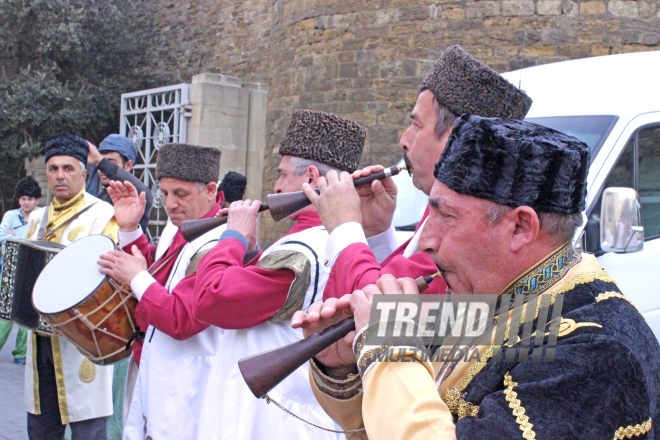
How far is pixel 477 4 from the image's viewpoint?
845 centimetres

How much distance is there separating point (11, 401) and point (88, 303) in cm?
318

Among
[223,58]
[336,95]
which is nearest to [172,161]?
[336,95]

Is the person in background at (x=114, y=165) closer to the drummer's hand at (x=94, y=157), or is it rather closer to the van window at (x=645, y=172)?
the drummer's hand at (x=94, y=157)

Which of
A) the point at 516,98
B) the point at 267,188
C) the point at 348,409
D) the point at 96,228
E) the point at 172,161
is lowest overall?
the point at 267,188

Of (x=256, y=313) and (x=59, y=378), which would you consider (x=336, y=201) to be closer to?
(x=256, y=313)

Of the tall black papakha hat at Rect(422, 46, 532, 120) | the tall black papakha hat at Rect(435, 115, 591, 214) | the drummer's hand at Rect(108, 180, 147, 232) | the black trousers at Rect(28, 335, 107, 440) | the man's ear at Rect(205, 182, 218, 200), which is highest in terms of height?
the tall black papakha hat at Rect(422, 46, 532, 120)

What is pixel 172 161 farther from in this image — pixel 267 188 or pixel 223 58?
pixel 223 58

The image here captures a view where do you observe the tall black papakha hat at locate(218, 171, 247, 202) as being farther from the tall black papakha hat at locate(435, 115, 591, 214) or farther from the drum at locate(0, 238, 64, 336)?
the tall black papakha hat at locate(435, 115, 591, 214)

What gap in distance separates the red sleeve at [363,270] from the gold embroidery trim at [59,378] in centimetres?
252

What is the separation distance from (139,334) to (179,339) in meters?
0.57

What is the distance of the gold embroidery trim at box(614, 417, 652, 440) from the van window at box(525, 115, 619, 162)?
2.39 meters

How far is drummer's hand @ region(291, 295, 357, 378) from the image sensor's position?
1.54 meters

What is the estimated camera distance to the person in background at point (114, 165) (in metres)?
5.09

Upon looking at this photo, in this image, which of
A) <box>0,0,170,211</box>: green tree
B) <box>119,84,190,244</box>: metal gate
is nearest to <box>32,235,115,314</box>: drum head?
<box>119,84,190,244</box>: metal gate
